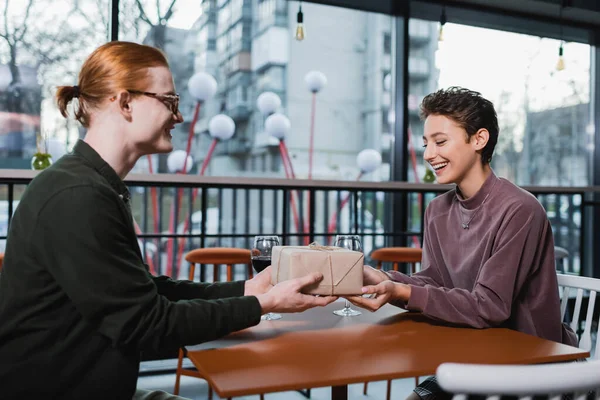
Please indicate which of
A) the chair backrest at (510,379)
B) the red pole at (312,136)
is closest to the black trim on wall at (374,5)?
the red pole at (312,136)

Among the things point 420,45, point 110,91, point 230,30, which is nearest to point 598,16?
point 420,45

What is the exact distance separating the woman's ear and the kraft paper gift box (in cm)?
56

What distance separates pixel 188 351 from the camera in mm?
1021

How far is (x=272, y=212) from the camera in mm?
4234

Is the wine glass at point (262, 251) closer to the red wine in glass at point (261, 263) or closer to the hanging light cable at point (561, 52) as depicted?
the red wine in glass at point (261, 263)

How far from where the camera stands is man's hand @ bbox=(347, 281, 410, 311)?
122 cm

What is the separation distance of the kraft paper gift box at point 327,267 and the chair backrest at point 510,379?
1.52 ft

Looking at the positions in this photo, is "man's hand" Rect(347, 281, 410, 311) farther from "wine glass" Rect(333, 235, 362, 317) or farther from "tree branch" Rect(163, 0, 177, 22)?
"tree branch" Rect(163, 0, 177, 22)

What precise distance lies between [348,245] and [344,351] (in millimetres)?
407

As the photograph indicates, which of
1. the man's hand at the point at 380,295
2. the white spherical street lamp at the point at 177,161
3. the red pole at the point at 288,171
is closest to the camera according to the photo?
the man's hand at the point at 380,295

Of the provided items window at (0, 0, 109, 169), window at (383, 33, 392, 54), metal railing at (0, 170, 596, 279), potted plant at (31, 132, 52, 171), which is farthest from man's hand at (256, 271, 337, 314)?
window at (383, 33, 392, 54)

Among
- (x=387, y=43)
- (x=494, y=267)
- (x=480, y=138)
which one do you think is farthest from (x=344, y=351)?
(x=387, y=43)

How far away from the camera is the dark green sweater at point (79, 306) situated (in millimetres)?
959

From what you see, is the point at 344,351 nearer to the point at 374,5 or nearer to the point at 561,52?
the point at 374,5
